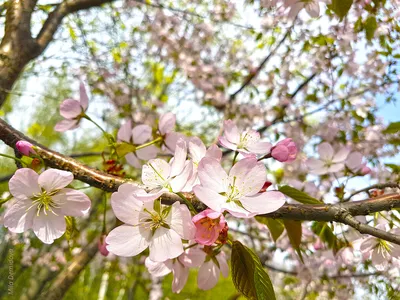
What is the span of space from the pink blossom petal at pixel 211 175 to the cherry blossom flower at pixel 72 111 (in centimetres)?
57

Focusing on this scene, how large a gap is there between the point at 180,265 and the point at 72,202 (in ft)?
0.98

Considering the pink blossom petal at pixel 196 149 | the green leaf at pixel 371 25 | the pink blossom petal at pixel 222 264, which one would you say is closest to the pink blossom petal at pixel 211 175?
the pink blossom petal at pixel 196 149

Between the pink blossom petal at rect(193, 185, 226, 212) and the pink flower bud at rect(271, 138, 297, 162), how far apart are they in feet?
0.84

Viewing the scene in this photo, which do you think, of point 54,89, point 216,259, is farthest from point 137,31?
point 216,259

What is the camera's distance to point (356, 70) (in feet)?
8.93

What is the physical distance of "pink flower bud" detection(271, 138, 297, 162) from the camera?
2.72 feet

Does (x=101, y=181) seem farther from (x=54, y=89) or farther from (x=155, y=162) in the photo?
(x=54, y=89)

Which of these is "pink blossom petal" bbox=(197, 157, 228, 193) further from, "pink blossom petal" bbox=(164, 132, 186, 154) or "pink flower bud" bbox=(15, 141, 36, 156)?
"pink blossom petal" bbox=(164, 132, 186, 154)

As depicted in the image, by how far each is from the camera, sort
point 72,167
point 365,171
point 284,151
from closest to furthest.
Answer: point 72,167, point 284,151, point 365,171

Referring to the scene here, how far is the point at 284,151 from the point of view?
83cm

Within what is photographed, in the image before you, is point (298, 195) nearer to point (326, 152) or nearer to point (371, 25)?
point (326, 152)

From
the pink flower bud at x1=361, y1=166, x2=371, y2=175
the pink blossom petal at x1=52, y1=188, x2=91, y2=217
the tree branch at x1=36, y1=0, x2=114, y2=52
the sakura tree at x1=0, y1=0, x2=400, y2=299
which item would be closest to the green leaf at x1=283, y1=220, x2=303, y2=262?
the sakura tree at x1=0, y1=0, x2=400, y2=299

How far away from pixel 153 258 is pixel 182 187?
13 cm

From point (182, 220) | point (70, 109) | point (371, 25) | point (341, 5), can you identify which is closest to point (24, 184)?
point (182, 220)
